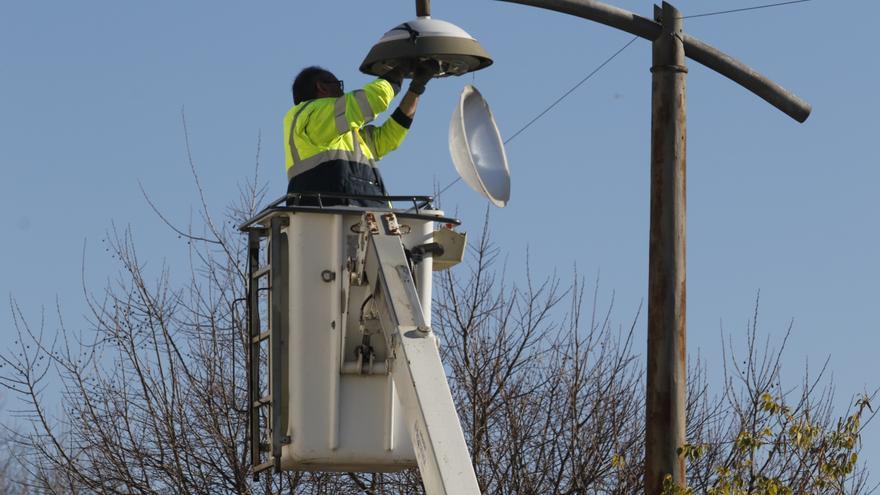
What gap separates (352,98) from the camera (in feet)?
33.1

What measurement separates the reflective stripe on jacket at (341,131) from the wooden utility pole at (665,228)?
1.25 m

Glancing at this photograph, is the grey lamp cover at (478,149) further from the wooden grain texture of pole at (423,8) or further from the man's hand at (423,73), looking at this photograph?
the wooden grain texture of pole at (423,8)

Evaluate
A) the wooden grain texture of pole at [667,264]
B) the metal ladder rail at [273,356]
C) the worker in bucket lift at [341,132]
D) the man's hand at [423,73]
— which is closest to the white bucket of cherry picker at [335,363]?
the metal ladder rail at [273,356]

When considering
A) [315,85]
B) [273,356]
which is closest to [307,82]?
[315,85]

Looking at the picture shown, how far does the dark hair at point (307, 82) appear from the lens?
10836 millimetres

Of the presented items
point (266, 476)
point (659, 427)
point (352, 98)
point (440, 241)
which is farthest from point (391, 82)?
point (266, 476)

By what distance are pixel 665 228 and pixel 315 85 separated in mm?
2303

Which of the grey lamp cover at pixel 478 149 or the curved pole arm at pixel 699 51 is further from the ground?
the curved pole arm at pixel 699 51

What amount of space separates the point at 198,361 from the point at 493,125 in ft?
31.9

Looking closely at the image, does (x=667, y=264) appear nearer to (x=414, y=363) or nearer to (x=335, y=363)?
(x=335, y=363)

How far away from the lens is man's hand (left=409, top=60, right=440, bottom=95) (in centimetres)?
1020

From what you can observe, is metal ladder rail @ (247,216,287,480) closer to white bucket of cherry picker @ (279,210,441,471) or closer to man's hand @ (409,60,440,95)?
white bucket of cherry picker @ (279,210,441,471)

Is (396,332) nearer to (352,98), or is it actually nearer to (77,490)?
(352,98)

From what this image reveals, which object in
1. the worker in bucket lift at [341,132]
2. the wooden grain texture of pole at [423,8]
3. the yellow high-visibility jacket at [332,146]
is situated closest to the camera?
the worker in bucket lift at [341,132]
